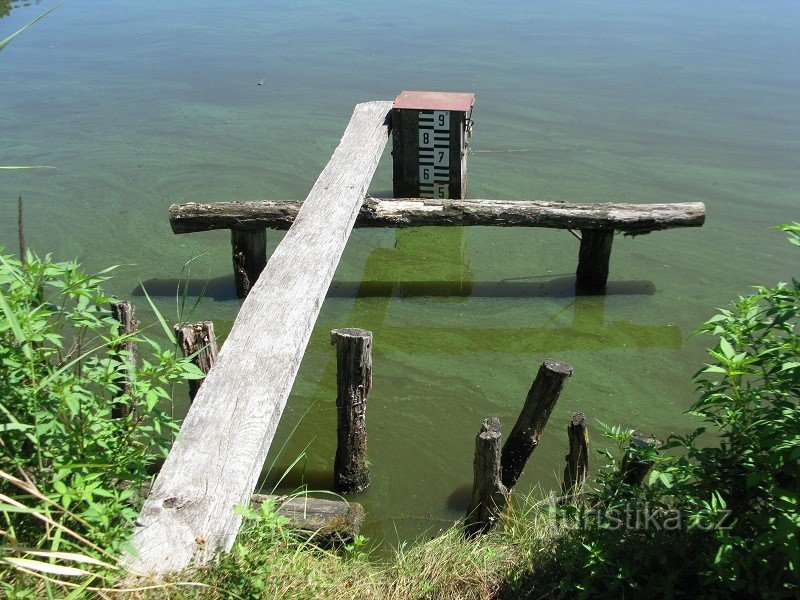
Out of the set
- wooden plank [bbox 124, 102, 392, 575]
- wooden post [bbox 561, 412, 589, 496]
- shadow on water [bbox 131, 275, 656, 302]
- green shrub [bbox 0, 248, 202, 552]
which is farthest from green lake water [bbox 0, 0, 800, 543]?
green shrub [bbox 0, 248, 202, 552]

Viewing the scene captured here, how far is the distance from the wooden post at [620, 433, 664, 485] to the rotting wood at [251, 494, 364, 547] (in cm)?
115

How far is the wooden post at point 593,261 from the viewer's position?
6.29m

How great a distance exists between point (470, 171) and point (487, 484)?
5254 mm

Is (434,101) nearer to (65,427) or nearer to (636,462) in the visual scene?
(636,462)

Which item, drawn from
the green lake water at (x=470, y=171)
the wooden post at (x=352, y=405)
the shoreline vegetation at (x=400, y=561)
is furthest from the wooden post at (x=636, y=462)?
the wooden post at (x=352, y=405)

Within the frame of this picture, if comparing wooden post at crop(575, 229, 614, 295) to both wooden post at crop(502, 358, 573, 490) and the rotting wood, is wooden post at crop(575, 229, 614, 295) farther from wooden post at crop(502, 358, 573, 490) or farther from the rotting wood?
the rotting wood

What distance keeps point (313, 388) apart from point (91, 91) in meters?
7.47

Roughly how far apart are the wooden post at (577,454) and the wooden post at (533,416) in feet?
0.63

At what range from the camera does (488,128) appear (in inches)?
389

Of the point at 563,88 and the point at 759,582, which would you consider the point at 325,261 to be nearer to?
the point at 759,582

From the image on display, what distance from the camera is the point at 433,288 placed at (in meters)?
6.61

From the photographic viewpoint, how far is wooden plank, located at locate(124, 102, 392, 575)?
2.60 metres

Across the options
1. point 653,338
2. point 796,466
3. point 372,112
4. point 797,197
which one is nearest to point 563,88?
point 797,197

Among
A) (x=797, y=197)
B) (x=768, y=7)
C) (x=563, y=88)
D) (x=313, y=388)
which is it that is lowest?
(x=313, y=388)
